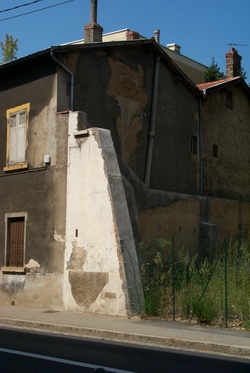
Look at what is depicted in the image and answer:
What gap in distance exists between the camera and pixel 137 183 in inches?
688

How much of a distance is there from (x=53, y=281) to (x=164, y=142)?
6880mm

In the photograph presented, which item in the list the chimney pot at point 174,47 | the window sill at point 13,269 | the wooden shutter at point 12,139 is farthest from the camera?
the chimney pot at point 174,47

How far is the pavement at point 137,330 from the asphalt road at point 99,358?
344mm

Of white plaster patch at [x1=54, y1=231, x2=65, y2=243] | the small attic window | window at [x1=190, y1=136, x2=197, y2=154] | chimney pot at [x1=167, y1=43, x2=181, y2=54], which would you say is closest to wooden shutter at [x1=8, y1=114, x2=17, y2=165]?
white plaster patch at [x1=54, y1=231, x2=65, y2=243]

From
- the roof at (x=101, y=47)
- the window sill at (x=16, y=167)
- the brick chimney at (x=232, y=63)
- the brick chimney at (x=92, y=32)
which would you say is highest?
the brick chimney at (x=232, y=63)

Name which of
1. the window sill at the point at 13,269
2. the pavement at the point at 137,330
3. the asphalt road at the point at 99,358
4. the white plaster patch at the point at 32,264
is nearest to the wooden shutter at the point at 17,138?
the white plaster patch at the point at 32,264

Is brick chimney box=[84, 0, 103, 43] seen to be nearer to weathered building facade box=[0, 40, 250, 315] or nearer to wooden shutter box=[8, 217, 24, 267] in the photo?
weathered building facade box=[0, 40, 250, 315]

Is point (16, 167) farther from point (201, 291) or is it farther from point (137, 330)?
point (137, 330)

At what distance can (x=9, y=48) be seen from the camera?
46.5 meters

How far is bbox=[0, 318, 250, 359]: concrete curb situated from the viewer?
10.4 meters

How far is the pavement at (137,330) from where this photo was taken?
10760 millimetres

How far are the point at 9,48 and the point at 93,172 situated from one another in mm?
33665

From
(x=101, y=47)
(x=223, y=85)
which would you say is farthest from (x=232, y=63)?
(x=101, y=47)

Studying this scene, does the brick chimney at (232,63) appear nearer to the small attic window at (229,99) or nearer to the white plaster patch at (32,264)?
the small attic window at (229,99)
